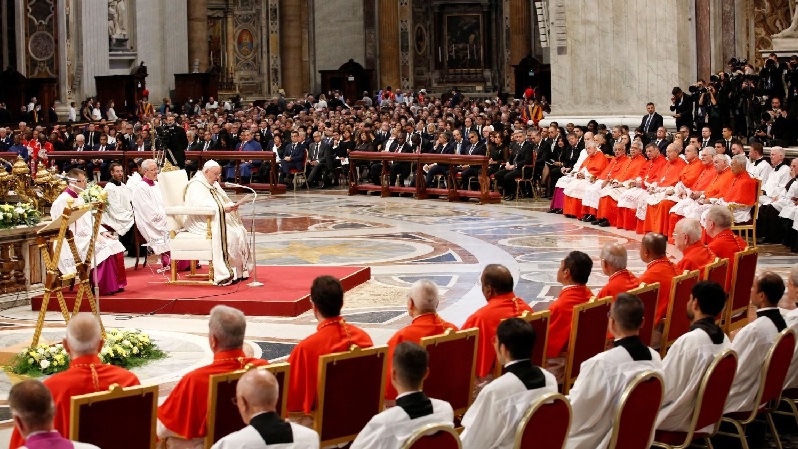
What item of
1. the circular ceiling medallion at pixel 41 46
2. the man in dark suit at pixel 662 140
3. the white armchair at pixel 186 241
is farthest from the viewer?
the circular ceiling medallion at pixel 41 46

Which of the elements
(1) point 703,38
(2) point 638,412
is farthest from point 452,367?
(1) point 703,38

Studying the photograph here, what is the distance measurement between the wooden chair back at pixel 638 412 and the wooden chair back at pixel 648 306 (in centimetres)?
208

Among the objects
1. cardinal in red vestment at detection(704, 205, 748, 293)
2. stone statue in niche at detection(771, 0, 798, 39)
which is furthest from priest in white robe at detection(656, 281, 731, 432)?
stone statue in niche at detection(771, 0, 798, 39)


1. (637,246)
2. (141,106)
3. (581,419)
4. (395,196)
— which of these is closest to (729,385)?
(581,419)

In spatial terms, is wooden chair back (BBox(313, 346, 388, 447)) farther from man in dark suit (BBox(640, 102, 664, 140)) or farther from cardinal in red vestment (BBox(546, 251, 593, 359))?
man in dark suit (BBox(640, 102, 664, 140))

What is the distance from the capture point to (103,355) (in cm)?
921

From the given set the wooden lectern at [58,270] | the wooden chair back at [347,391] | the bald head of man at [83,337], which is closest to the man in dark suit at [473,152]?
the wooden lectern at [58,270]

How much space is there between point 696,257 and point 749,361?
103 inches

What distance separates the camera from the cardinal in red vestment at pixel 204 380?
6043mm

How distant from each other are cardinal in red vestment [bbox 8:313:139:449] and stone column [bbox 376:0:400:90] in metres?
35.5

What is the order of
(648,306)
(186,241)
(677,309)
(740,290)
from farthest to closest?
(186,241)
(740,290)
(677,309)
(648,306)

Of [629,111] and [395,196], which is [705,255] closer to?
[629,111]

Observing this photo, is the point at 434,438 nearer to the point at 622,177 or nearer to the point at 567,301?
the point at 567,301

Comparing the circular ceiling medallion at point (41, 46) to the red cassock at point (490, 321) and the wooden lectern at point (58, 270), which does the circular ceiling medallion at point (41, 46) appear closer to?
the wooden lectern at point (58, 270)
